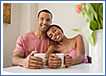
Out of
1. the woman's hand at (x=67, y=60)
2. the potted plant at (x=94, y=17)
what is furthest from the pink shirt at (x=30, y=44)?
the potted plant at (x=94, y=17)

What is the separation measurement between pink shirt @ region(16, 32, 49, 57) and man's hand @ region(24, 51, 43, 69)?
0.03 m

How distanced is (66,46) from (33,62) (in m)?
0.17

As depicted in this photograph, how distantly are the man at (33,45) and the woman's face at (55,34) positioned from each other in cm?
2

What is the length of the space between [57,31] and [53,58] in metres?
0.13

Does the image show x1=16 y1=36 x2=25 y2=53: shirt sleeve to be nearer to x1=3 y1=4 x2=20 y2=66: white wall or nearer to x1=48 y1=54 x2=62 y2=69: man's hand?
x1=3 y1=4 x2=20 y2=66: white wall

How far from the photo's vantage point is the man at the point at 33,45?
1.05 metres

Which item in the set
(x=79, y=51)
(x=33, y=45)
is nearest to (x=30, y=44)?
(x=33, y=45)

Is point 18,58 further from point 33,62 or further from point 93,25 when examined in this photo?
point 93,25

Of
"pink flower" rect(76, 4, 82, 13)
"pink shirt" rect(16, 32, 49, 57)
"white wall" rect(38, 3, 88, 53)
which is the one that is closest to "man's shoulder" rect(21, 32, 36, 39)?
"pink shirt" rect(16, 32, 49, 57)

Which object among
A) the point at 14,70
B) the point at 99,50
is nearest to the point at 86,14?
the point at 99,50

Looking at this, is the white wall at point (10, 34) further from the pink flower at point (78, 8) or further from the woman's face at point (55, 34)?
the pink flower at point (78, 8)

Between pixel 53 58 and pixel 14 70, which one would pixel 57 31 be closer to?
pixel 53 58

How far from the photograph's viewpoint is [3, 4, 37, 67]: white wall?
1.06 metres

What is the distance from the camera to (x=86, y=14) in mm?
1064
